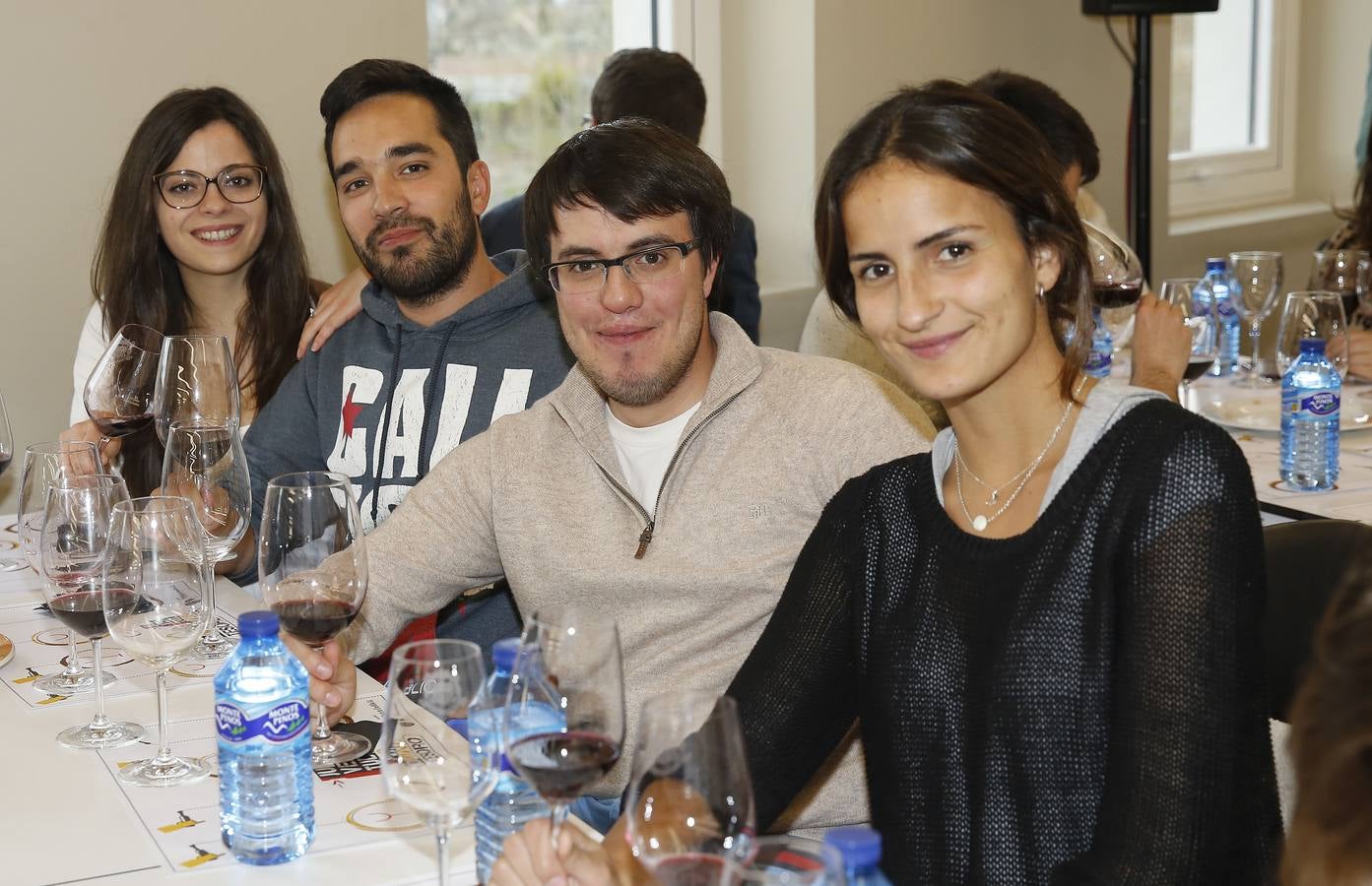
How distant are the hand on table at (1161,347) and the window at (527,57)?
Answer: 1977mm

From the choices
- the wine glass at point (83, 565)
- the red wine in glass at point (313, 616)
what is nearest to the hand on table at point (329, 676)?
the red wine in glass at point (313, 616)

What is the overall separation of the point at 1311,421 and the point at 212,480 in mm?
1791

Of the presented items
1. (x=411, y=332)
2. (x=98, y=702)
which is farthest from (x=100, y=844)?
(x=411, y=332)

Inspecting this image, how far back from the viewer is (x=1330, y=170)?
6520 millimetres

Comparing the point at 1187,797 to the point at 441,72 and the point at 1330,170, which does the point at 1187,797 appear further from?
the point at 1330,170

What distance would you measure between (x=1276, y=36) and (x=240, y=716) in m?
6.09

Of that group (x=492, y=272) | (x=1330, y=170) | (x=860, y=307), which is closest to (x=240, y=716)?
(x=860, y=307)

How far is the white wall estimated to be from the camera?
323 cm

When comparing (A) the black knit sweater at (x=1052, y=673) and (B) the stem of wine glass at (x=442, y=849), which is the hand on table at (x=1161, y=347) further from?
(B) the stem of wine glass at (x=442, y=849)

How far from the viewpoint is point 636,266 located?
6.55 feet

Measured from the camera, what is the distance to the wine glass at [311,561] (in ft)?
5.23

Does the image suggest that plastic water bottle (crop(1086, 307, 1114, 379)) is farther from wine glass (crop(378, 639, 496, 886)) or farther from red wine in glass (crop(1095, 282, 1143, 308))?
wine glass (crop(378, 639, 496, 886))

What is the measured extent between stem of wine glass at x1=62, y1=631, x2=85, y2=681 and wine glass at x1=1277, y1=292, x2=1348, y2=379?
2188 millimetres

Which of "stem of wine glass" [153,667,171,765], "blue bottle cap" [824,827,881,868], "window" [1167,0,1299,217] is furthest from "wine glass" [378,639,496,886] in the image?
"window" [1167,0,1299,217]
